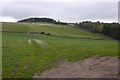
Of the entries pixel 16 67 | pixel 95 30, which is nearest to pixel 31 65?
pixel 16 67

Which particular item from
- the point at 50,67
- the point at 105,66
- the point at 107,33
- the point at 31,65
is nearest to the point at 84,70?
the point at 105,66

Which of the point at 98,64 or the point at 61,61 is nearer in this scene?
the point at 98,64

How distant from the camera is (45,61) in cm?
3503

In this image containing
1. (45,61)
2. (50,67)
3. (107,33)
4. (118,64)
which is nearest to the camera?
(118,64)

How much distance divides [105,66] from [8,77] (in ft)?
29.9

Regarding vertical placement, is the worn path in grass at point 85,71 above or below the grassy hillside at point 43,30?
below

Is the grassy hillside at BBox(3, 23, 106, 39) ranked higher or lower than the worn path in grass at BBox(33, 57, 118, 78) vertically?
higher

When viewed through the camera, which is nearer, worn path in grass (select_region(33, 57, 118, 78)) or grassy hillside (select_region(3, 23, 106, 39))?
worn path in grass (select_region(33, 57, 118, 78))

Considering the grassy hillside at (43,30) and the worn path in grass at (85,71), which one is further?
the grassy hillside at (43,30)

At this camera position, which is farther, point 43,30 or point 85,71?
point 43,30

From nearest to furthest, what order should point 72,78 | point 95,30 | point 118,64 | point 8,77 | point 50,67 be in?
point 72,78 → point 8,77 → point 118,64 → point 50,67 → point 95,30

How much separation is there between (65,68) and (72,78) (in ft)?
16.9

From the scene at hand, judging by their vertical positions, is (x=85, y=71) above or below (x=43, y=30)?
below

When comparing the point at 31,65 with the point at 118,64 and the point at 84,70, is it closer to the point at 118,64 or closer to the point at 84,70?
the point at 84,70
